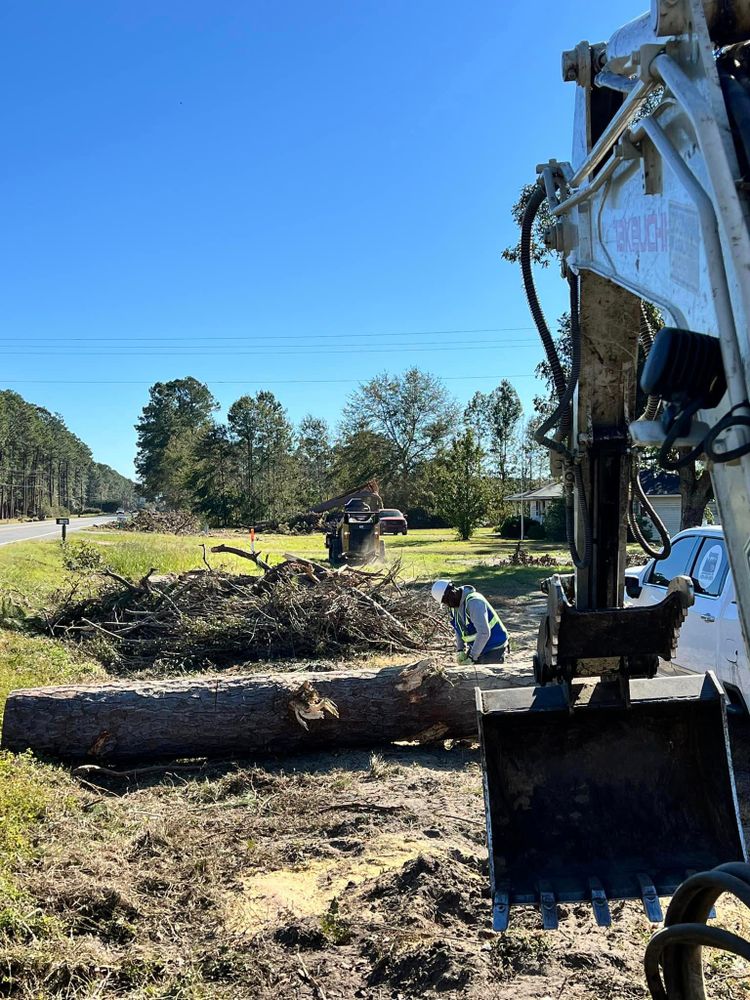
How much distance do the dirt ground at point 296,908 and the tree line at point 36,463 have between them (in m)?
78.2

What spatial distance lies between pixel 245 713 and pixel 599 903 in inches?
166

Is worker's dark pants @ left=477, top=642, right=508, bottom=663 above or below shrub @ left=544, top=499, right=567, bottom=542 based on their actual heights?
below

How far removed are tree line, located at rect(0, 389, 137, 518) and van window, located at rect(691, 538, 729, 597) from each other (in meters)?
78.5

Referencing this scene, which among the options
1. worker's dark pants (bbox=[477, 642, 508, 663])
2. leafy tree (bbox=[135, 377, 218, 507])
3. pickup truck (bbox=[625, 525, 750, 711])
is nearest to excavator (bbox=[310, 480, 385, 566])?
worker's dark pants (bbox=[477, 642, 508, 663])

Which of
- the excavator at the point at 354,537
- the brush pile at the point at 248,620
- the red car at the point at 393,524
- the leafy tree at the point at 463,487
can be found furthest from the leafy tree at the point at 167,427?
the brush pile at the point at 248,620

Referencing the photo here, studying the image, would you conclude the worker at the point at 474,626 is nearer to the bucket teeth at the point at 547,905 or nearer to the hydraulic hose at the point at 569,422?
the hydraulic hose at the point at 569,422

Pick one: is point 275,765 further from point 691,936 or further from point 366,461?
point 366,461

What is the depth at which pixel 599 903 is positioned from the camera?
118 inches

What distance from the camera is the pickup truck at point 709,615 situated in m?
6.15

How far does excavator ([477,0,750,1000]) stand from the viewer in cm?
215

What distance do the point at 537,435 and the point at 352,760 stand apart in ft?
13.9

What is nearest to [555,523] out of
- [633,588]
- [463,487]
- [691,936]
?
[463,487]

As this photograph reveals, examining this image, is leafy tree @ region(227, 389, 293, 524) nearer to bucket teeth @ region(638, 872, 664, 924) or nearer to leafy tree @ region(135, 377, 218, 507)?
leafy tree @ region(135, 377, 218, 507)

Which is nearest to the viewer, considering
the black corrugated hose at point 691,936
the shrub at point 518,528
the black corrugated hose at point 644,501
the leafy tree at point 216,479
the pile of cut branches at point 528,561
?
the black corrugated hose at point 691,936
